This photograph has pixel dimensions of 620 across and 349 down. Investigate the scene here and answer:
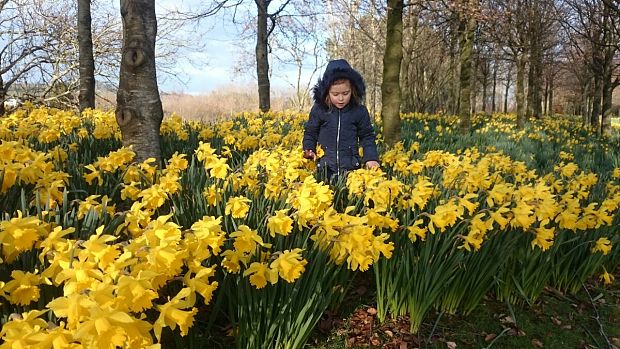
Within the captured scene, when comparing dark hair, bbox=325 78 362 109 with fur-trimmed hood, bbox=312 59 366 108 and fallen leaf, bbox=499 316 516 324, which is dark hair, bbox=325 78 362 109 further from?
fallen leaf, bbox=499 316 516 324

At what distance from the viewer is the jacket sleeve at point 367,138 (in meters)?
3.71

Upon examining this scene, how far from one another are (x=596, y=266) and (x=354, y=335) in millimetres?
1668

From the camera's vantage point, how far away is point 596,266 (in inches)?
106

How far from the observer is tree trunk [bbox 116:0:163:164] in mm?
3234

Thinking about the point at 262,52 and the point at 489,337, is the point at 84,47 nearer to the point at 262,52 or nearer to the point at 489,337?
the point at 262,52

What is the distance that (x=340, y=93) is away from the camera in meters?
3.62

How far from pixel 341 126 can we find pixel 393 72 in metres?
2.55

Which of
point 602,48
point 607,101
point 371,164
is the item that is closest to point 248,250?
point 371,164

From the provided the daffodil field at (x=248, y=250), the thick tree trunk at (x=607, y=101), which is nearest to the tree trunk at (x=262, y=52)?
the daffodil field at (x=248, y=250)

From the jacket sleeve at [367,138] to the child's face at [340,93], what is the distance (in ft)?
0.65

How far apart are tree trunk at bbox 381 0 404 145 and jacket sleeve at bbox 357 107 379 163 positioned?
222cm

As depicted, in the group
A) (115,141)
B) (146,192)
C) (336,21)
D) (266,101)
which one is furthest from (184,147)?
(336,21)

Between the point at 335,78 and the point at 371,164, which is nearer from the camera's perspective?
the point at 371,164

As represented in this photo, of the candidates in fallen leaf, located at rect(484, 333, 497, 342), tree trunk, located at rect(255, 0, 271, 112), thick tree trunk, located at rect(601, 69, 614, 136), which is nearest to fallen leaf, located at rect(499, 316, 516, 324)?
fallen leaf, located at rect(484, 333, 497, 342)
